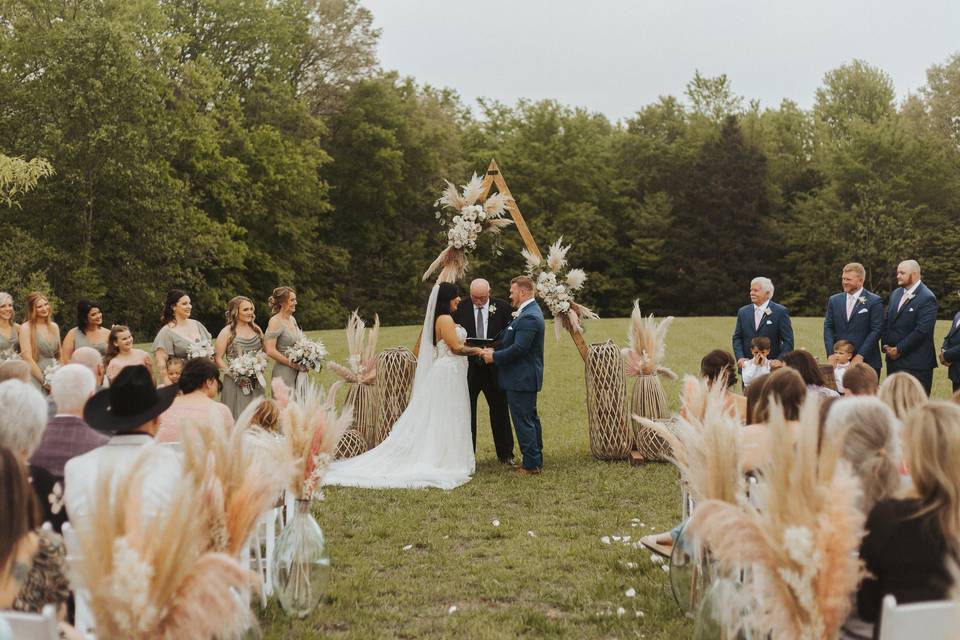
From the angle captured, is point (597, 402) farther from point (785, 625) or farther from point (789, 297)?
point (789, 297)

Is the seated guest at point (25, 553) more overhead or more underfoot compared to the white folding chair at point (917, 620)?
more overhead

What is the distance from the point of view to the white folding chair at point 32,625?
122 inches

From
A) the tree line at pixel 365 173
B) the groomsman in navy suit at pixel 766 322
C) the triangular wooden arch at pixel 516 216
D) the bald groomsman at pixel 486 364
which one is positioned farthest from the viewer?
the tree line at pixel 365 173

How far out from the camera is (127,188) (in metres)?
34.6

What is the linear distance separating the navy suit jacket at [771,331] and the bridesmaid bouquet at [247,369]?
206 inches

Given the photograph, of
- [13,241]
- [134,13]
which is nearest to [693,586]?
[13,241]

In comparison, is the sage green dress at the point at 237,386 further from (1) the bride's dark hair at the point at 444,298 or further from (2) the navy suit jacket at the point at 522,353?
(2) the navy suit jacket at the point at 522,353

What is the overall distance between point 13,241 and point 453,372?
82.9 feet

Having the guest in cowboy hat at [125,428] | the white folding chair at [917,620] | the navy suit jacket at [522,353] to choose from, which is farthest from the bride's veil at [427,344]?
the white folding chair at [917,620]

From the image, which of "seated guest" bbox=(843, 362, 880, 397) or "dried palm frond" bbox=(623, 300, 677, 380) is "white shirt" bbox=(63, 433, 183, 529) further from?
"dried palm frond" bbox=(623, 300, 677, 380)

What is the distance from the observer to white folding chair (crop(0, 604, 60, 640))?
311 cm

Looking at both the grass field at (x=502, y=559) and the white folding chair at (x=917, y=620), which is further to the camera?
the grass field at (x=502, y=559)

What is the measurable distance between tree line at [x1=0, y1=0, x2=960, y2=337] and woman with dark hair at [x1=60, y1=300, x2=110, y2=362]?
21784mm

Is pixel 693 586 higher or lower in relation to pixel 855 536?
lower
